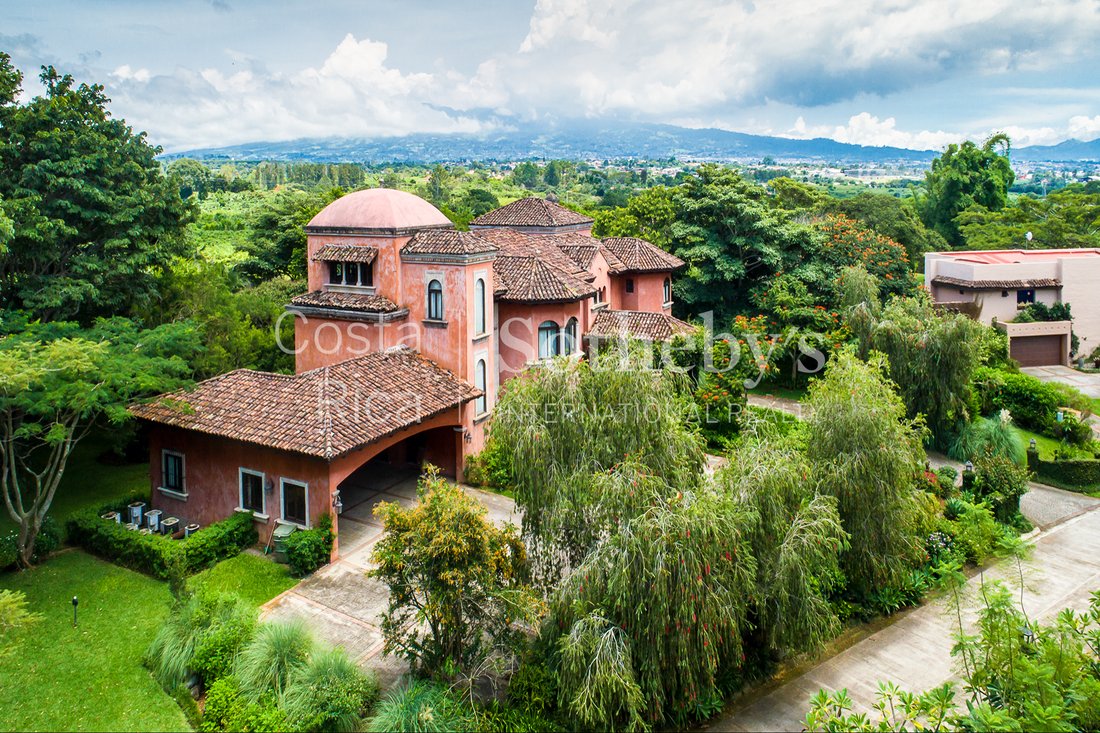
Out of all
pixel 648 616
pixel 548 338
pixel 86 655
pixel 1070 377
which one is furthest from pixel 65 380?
pixel 1070 377

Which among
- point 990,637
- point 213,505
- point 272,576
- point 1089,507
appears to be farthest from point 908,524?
point 213,505

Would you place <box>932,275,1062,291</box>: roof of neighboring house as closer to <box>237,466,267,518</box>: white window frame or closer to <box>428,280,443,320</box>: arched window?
<box>428,280,443,320</box>: arched window

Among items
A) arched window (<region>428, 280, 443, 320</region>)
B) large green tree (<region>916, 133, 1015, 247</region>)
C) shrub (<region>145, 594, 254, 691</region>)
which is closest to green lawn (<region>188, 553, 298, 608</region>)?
shrub (<region>145, 594, 254, 691</region>)

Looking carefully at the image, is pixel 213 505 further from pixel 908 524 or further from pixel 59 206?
pixel 908 524

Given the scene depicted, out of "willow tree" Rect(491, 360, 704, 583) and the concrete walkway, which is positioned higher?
"willow tree" Rect(491, 360, 704, 583)

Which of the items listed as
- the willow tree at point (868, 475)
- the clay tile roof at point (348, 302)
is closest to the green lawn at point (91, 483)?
the clay tile roof at point (348, 302)

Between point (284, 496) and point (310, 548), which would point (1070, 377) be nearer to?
point (310, 548)
